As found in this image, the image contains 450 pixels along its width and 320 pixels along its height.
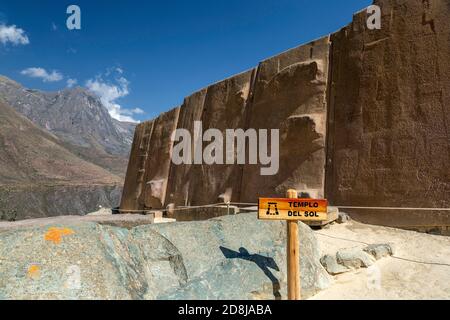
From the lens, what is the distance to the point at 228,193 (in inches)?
434

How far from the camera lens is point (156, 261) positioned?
4086 mm

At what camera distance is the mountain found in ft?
372

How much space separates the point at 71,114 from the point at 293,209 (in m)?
132

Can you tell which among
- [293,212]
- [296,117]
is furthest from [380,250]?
[296,117]

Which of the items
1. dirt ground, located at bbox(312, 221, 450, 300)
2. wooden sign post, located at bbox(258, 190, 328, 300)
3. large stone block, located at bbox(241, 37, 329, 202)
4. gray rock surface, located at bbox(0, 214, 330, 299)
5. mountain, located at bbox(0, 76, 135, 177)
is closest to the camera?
gray rock surface, located at bbox(0, 214, 330, 299)

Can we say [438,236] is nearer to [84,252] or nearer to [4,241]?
[84,252]

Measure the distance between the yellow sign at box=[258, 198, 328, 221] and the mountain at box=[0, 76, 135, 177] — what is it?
104331mm

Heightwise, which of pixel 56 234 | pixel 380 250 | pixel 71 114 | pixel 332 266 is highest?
pixel 71 114

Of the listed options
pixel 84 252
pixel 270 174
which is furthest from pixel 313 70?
pixel 84 252

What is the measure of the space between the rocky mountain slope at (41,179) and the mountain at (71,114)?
1688 inches

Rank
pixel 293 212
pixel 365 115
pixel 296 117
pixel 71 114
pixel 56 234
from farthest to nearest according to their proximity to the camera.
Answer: pixel 71 114 → pixel 296 117 → pixel 365 115 → pixel 293 212 → pixel 56 234

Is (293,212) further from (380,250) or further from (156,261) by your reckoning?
(380,250)

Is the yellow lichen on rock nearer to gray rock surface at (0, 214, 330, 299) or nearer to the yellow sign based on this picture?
gray rock surface at (0, 214, 330, 299)

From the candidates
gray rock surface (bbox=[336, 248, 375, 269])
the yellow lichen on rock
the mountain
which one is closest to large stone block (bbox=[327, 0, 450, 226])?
gray rock surface (bbox=[336, 248, 375, 269])
